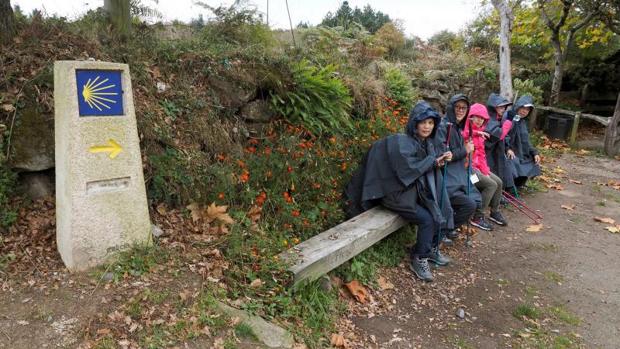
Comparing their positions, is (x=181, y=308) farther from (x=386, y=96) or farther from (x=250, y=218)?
(x=386, y=96)

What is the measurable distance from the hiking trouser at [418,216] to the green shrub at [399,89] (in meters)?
3.90

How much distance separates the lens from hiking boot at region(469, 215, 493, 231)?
21.0 ft

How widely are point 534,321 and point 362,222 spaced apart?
1919mm

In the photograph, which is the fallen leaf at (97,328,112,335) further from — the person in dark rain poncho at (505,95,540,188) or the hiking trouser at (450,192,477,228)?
the person in dark rain poncho at (505,95,540,188)

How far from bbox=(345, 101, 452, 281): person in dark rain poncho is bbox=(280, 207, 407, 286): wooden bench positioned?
21cm

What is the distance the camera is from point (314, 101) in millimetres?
6359

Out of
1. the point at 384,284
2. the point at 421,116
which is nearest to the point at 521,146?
the point at 421,116

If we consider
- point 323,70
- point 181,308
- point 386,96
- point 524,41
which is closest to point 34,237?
Result: point 181,308

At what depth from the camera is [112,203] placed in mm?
3455

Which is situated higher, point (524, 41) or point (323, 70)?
point (524, 41)

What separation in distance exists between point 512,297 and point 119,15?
560 centimetres

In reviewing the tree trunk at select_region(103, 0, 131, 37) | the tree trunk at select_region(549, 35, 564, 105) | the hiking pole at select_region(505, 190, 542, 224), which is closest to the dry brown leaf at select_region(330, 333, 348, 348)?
the tree trunk at select_region(103, 0, 131, 37)

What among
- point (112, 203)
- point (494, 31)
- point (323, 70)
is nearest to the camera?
point (112, 203)

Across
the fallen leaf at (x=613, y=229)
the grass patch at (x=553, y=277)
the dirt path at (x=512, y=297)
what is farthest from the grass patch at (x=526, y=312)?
the fallen leaf at (x=613, y=229)
